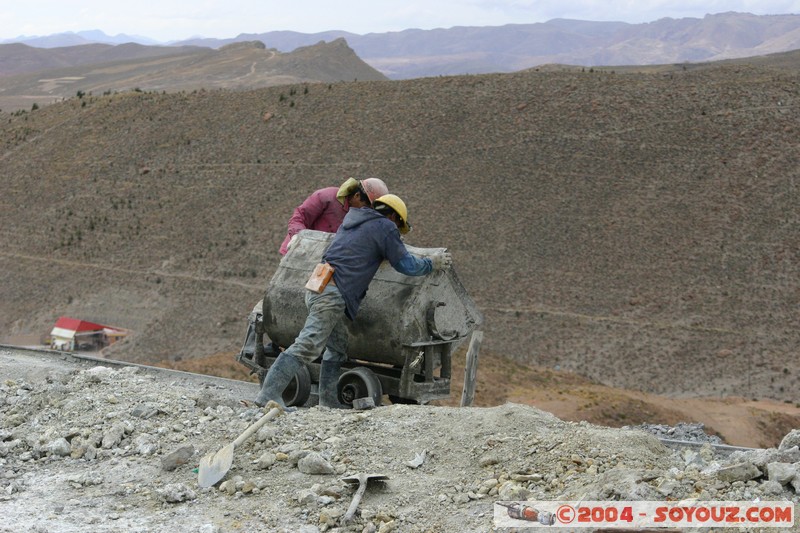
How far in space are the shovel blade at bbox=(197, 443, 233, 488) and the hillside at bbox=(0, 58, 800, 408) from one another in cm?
1947

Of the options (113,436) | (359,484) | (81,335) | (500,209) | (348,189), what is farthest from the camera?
(500,209)

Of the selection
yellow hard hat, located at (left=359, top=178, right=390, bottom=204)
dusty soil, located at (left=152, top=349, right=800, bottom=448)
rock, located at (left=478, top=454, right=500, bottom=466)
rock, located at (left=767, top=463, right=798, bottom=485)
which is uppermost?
yellow hard hat, located at (left=359, top=178, right=390, bottom=204)

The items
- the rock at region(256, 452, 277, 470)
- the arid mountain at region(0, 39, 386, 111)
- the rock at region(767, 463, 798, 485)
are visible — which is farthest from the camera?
the arid mountain at region(0, 39, 386, 111)

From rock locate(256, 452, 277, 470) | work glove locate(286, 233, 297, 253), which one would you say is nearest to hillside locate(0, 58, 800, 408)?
work glove locate(286, 233, 297, 253)

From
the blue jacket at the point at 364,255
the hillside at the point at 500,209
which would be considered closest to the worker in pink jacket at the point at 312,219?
the blue jacket at the point at 364,255

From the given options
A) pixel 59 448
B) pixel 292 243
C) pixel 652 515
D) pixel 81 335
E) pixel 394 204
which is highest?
pixel 394 204

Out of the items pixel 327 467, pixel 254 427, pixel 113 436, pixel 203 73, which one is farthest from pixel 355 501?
pixel 203 73

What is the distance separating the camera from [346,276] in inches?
363

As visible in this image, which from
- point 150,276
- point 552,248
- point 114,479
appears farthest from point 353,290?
point 150,276

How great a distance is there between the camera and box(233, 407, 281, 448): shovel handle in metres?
7.80

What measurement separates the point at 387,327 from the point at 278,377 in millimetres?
1317

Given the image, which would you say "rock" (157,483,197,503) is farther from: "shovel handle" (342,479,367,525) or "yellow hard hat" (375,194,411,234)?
"yellow hard hat" (375,194,411,234)

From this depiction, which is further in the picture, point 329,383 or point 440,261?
point 329,383

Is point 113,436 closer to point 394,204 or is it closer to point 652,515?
point 394,204
